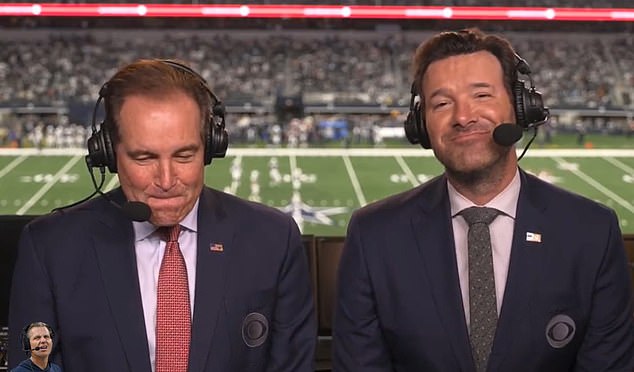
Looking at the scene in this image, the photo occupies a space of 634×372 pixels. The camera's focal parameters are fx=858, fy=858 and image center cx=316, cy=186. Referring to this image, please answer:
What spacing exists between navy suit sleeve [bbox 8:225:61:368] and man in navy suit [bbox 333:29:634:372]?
641 mm

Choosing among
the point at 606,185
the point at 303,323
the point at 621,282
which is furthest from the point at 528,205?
the point at 606,185

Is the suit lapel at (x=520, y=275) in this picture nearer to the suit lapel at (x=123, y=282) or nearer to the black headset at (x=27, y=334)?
the suit lapel at (x=123, y=282)

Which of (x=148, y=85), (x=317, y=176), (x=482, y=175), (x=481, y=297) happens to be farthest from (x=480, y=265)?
(x=317, y=176)

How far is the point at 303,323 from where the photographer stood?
1.84 m

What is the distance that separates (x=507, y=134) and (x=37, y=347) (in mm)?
1029

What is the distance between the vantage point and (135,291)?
1.75 metres

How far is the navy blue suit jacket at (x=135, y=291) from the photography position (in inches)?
68.0

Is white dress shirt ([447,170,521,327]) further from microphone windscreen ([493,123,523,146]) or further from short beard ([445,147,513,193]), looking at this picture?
microphone windscreen ([493,123,523,146])

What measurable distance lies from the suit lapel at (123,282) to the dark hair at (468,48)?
0.74 m

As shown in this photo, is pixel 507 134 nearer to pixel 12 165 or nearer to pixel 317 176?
pixel 317 176

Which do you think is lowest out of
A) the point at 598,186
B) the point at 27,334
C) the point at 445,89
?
the point at 598,186

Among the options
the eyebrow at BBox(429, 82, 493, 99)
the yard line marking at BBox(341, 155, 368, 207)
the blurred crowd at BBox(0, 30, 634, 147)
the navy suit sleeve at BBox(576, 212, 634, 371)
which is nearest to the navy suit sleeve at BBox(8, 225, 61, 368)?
the eyebrow at BBox(429, 82, 493, 99)

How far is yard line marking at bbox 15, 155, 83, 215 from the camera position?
1337 cm

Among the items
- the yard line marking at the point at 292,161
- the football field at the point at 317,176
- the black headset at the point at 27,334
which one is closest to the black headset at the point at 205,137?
the black headset at the point at 27,334
